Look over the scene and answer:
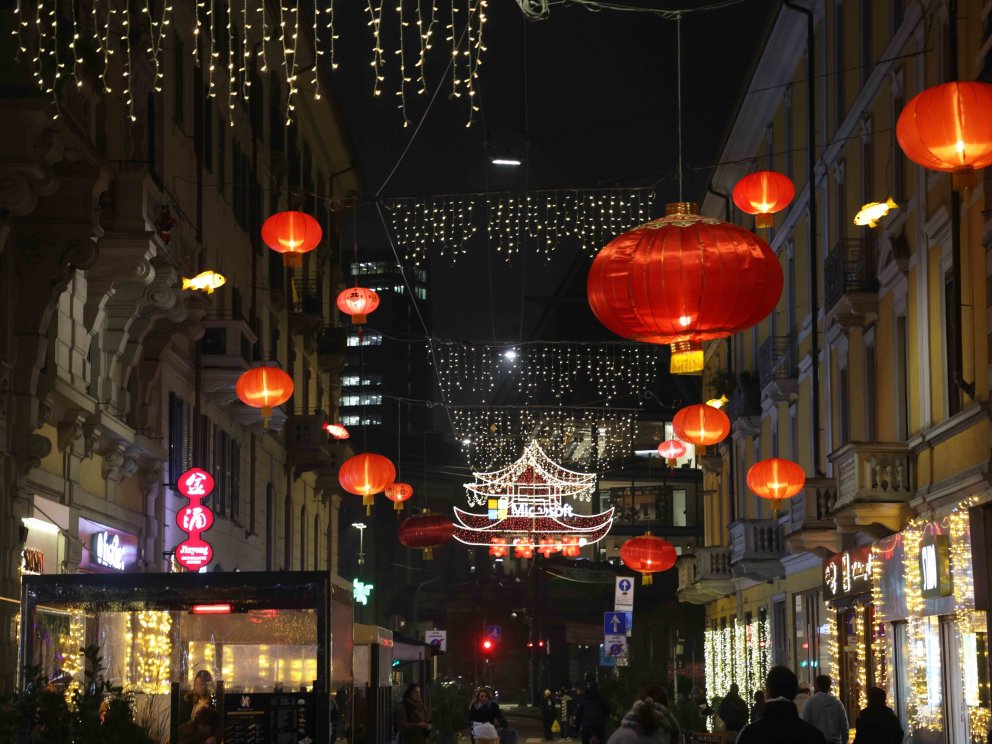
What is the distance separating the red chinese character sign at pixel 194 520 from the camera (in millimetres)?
24328

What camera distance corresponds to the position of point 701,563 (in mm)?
42562

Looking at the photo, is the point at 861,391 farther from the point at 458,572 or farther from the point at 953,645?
the point at 458,572

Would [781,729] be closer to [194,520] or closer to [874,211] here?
Answer: [874,211]

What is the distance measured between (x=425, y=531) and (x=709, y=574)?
10.9 meters

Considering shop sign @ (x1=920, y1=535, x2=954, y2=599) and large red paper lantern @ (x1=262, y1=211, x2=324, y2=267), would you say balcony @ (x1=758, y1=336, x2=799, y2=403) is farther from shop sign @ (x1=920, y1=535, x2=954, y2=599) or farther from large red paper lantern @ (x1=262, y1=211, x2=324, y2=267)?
large red paper lantern @ (x1=262, y1=211, x2=324, y2=267)

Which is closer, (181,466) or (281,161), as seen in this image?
(181,466)

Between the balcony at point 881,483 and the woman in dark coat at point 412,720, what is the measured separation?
705 centimetres

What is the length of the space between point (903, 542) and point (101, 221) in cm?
1185

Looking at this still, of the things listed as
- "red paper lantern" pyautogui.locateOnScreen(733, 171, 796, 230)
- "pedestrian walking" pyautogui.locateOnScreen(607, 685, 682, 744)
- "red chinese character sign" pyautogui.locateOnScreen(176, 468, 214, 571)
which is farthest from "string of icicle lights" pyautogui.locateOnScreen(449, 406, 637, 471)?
"pedestrian walking" pyautogui.locateOnScreen(607, 685, 682, 744)

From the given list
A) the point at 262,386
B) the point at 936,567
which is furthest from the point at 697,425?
the point at 262,386

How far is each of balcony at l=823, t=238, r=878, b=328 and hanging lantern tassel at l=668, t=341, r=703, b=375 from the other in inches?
461

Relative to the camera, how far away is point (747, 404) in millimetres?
37562

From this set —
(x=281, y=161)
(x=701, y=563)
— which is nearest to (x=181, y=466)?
(x=281, y=161)

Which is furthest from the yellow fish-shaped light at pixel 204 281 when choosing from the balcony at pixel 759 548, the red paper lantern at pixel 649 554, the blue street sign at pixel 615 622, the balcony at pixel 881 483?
the blue street sign at pixel 615 622
